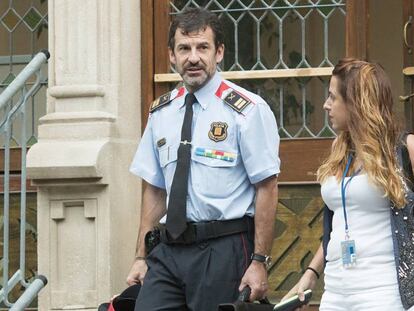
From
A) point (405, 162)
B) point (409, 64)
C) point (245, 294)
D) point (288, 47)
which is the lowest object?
point (245, 294)

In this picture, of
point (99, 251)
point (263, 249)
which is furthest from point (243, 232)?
point (99, 251)

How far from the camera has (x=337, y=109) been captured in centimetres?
555

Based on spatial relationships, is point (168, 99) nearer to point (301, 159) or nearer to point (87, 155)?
point (87, 155)

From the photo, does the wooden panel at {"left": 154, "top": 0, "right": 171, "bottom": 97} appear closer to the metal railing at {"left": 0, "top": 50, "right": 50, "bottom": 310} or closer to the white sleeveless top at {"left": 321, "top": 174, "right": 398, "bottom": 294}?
the metal railing at {"left": 0, "top": 50, "right": 50, "bottom": 310}

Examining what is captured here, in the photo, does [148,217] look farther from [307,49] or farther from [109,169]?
[307,49]

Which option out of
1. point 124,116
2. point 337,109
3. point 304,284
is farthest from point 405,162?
point 124,116

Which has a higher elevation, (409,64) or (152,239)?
(409,64)

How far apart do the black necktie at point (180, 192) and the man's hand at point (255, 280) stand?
1.15 feet

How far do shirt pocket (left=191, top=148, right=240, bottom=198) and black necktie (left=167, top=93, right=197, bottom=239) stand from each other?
0.19 feet

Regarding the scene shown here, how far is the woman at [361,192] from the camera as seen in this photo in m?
5.28

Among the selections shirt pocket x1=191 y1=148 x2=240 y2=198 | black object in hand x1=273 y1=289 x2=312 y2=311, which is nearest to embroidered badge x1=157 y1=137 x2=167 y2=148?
shirt pocket x1=191 y1=148 x2=240 y2=198

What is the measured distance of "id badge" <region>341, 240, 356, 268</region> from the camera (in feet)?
17.4

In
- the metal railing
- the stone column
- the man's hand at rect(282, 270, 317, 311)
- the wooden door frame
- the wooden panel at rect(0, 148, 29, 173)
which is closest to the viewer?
the man's hand at rect(282, 270, 317, 311)

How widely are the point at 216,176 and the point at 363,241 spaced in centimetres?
101
